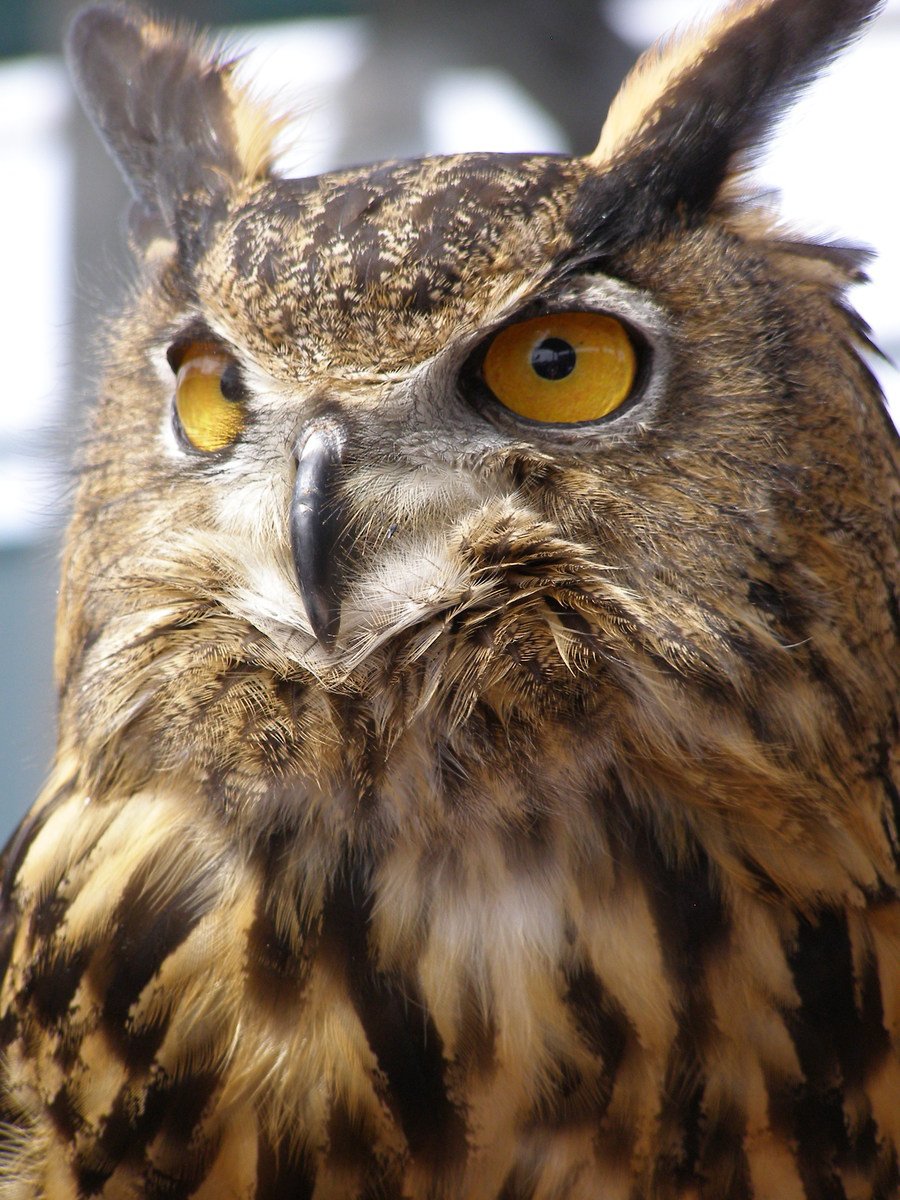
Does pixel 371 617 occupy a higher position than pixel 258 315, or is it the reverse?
pixel 258 315

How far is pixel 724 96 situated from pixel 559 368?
1.12ft

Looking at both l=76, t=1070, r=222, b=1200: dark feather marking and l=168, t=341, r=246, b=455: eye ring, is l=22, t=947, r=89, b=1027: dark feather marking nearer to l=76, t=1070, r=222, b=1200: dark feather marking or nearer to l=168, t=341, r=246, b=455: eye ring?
l=76, t=1070, r=222, b=1200: dark feather marking

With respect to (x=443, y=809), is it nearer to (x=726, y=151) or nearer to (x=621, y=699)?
(x=621, y=699)

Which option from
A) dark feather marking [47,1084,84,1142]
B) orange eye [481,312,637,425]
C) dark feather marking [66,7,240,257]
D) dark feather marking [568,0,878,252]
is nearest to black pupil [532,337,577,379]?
orange eye [481,312,637,425]

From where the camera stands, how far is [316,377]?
0.92 m

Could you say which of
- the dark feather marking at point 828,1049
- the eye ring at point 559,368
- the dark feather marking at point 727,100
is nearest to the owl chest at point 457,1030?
the dark feather marking at point 828,1049

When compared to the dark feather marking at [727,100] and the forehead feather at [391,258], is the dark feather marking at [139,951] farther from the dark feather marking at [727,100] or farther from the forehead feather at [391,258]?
the dark feather marking at [727,100]

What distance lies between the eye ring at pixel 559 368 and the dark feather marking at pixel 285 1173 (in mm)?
592

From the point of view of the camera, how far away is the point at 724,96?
1.06 metres

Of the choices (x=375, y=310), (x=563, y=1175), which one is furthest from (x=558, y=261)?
(x=563, y=1175)

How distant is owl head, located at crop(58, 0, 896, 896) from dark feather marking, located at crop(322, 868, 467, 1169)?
0.34ft

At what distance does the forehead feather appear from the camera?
0.90 metres

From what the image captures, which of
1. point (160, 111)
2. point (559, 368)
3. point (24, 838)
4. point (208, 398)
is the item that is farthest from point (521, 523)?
point (160, 111)

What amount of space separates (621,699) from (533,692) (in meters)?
0.07
